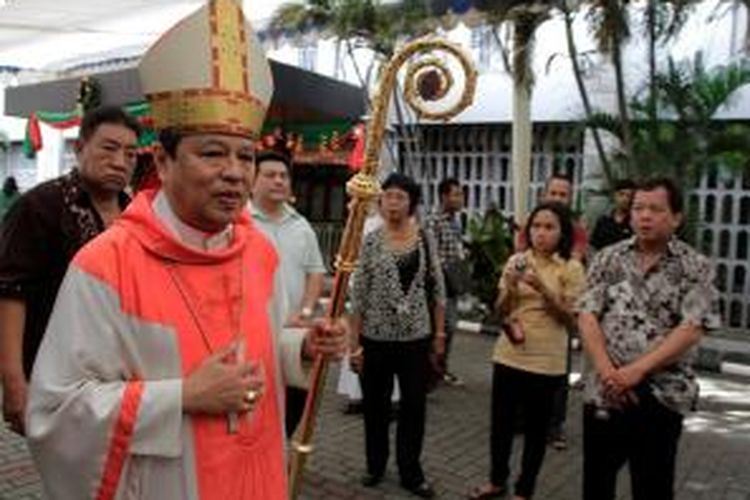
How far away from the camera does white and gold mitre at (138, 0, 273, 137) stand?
2090mm

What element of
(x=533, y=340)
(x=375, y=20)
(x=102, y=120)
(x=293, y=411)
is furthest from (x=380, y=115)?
(x=375, y=20)

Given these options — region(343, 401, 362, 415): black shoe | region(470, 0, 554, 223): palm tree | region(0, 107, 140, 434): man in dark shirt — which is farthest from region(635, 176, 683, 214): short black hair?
region(470, 0, 554, 223): palm tree

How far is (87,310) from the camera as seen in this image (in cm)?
197

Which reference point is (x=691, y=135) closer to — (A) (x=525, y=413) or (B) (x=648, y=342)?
(A) (x=525, y=413)

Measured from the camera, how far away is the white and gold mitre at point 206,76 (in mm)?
2090

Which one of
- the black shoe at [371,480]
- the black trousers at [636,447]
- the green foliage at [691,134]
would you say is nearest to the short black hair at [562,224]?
the black trousers at [636,447]

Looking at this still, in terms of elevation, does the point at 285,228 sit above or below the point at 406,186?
below

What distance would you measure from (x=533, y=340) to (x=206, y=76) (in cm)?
309

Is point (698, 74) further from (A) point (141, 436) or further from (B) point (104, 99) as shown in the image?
(A) point (141, 436)

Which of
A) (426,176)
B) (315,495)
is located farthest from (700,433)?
(426,176)

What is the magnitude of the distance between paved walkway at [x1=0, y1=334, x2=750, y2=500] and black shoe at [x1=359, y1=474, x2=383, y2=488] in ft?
0.18

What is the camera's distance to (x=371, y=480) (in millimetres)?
5145

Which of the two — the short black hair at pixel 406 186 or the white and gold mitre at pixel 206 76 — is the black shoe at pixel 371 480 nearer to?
the short black hair at pixel 406 186

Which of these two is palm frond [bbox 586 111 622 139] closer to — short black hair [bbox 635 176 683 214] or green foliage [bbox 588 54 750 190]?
green foliage [bbox 588 54 750 190]
